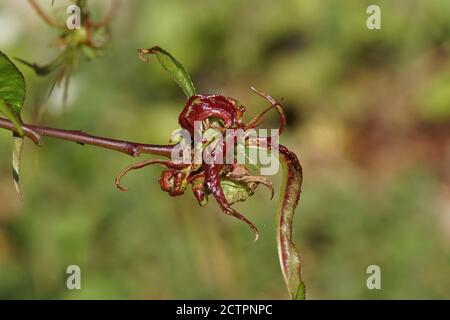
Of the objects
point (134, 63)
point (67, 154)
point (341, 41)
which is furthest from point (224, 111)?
point (341, 41)

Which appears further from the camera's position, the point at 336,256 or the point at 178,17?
the point at 178,17

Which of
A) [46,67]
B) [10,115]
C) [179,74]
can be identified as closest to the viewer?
[10,115]

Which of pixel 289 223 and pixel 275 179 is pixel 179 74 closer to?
pixel 289 223

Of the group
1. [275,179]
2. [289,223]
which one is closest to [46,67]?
[289,223]

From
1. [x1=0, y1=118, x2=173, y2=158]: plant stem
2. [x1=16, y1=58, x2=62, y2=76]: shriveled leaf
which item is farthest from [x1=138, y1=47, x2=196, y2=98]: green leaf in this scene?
[x1=16, y1=58, x2=62, y2=76]: shriveled leaf

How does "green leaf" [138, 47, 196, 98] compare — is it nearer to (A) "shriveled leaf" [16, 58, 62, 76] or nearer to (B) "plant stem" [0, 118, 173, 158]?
(B) "plant stem" [0, 118, 173, 158]

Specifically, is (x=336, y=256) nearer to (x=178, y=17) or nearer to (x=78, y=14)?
(x=178, y=17)

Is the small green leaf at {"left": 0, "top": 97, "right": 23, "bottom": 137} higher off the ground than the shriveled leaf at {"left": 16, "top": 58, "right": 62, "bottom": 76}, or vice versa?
the shriveled leaf at {"left": 16, "top": 58, "right": 62, "bottom": 76}
